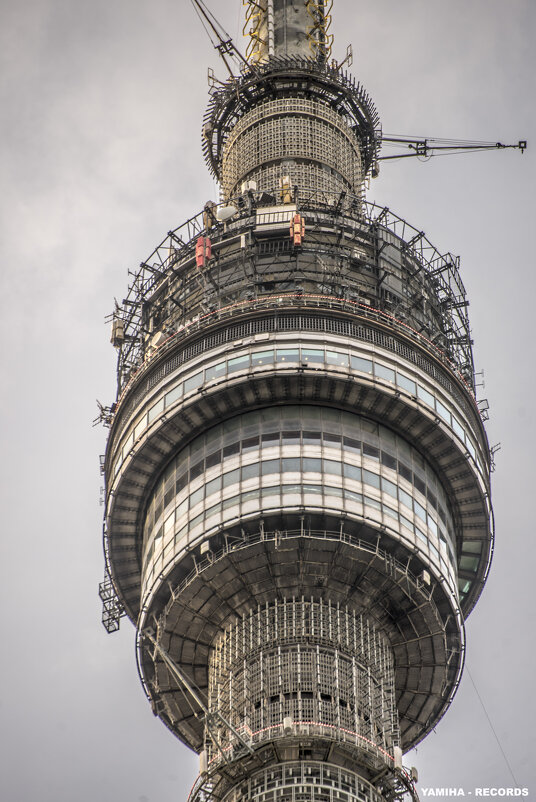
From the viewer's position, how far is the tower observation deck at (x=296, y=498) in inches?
2475

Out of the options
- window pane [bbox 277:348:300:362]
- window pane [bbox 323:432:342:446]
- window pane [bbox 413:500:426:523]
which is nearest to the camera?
window pane [bbox 413:500:426:523]

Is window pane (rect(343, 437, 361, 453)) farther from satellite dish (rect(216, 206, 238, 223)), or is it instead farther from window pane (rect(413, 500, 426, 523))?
satellite dish (rect(216, 206, 238, 223))

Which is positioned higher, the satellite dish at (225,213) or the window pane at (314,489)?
the satellite dish at (225,213)

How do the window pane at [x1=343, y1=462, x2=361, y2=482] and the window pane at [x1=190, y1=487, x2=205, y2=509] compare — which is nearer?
the window pane at [x1=343, y1=462, x2=361, y2=482]

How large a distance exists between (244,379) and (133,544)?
10821mm

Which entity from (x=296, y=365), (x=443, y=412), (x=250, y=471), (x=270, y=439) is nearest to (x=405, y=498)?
(x=443, y=412)

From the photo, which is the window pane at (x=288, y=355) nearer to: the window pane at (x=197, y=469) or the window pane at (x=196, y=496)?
the window pane at (x=197, y=469)

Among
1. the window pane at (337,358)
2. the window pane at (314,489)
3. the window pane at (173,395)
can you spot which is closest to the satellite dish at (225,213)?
the window pane at (173,395)

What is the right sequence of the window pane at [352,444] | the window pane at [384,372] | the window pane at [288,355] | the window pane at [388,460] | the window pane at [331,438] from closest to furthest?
1. the window pane at [331,438]
2. the window pane at [352,444]
3. the window pane at [388,460]
4. the window pane at [288,355]
5. the window pane at [384,372]

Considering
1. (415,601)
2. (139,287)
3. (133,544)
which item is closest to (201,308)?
(139,287)

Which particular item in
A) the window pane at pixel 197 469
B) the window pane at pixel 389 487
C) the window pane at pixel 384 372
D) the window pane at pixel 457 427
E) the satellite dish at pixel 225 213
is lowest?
the window pane at pixel 389 487

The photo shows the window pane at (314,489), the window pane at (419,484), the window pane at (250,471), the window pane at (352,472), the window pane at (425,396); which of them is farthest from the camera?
the window pane at (425,396)

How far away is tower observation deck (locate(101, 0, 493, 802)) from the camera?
62875mm

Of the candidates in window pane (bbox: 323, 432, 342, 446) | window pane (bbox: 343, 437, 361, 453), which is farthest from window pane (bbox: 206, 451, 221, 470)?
window pane (bbox: 343, 437, 361, 453)
